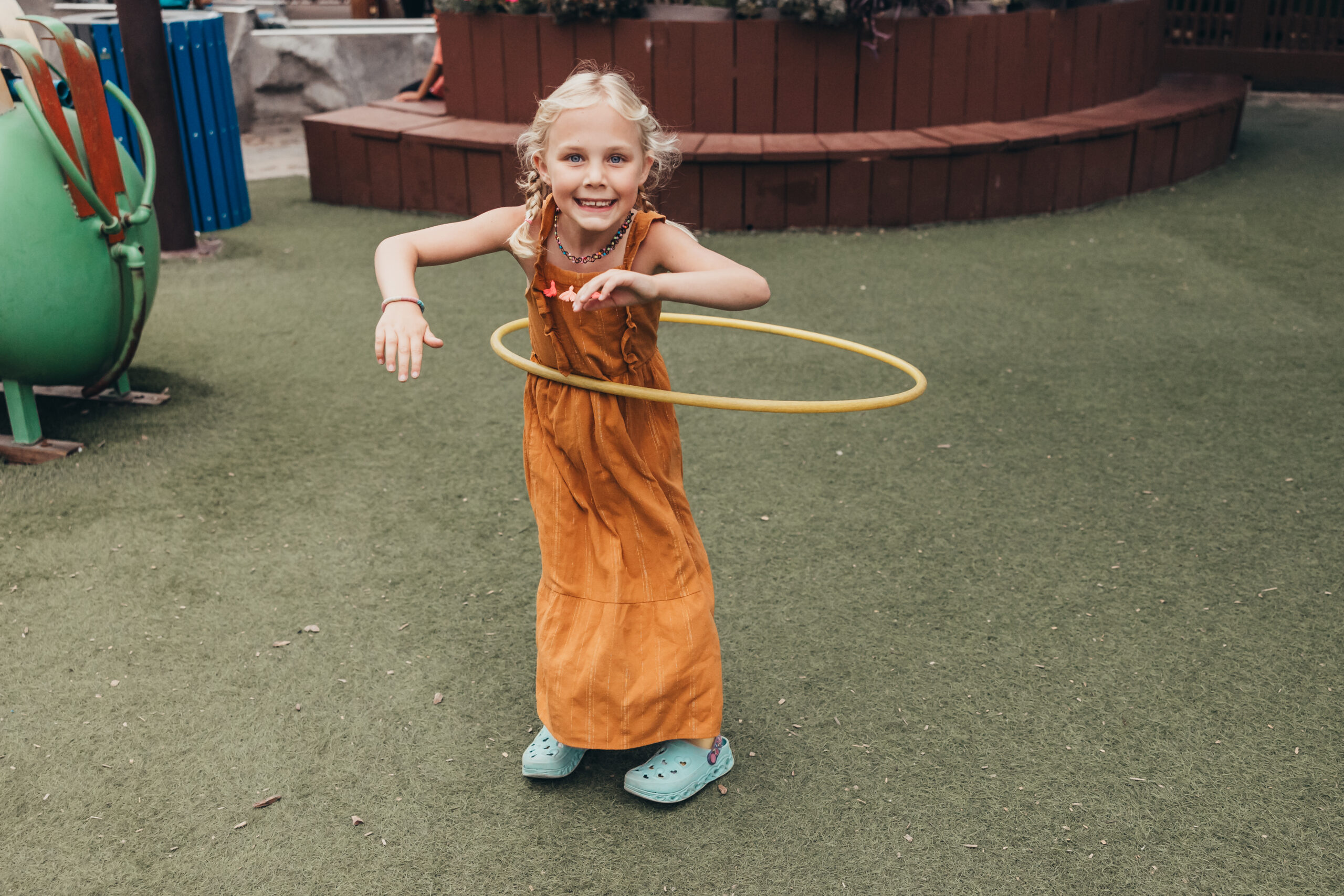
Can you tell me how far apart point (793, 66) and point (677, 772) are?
4.93 metres

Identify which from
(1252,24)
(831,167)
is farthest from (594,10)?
(1252,24)

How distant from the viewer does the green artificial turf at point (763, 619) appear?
1.98m

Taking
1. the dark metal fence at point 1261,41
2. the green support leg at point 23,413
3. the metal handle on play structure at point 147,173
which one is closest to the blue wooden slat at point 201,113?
the metal handle on play structure at point 147,173

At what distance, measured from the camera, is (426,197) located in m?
6.51

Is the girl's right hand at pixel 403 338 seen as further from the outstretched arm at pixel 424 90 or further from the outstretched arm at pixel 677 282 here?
the outstretched arm at pixel 424 90

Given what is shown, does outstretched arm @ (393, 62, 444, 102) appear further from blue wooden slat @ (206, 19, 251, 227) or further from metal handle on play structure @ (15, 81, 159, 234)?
metal handle on play structure @ (15, 81, 159, 234)

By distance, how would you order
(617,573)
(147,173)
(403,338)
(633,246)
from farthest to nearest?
(147,173), (617,573), (633,246), (403,338)

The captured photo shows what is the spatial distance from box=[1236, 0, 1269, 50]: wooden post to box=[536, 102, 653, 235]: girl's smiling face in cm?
1008

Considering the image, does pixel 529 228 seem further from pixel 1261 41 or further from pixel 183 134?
pixel 1261 41

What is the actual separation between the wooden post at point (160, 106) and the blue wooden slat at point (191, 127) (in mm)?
382

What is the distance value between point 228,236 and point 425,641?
4.26 meters

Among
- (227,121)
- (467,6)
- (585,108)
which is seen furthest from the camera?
(467,6)

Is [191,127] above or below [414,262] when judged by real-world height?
below

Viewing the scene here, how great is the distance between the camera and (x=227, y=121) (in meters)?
6.24
